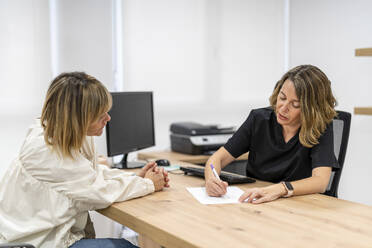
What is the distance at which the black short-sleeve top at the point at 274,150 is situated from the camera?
1.92 meters

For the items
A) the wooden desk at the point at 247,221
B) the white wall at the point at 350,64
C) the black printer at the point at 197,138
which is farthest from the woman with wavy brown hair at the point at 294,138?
the white wall at the point at 350,64

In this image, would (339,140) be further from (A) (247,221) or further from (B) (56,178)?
(B) (56,178)

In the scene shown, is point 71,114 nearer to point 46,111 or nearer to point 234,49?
point 46,111

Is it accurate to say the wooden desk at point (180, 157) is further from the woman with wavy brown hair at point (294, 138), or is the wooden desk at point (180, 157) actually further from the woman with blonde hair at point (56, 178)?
the woman with blonde hair at point (56, 178)

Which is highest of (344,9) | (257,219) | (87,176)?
(344,9)

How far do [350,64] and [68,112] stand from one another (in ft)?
10.1

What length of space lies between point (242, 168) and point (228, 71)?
1289mm

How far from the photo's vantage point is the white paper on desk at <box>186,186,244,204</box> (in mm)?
1683

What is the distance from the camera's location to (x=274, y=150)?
6.72ft

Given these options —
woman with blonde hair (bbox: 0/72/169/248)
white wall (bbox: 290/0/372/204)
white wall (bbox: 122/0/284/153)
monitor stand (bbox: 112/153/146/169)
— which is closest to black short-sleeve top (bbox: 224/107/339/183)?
monitor stand (bbox: 112/153/146/169)

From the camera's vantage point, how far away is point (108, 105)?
5.36 ft

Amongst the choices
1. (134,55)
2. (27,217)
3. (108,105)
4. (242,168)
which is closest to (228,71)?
(134,55)

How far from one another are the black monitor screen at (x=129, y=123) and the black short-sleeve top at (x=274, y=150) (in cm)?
62

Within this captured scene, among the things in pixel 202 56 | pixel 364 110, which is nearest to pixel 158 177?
pixel 364 110
